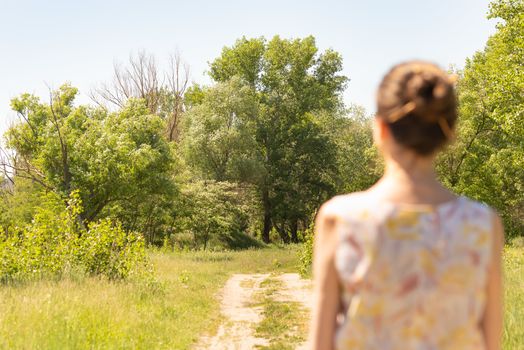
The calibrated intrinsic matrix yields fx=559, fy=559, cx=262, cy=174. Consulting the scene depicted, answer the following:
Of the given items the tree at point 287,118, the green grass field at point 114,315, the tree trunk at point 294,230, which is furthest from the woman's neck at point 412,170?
the tree trunk at point 294,230

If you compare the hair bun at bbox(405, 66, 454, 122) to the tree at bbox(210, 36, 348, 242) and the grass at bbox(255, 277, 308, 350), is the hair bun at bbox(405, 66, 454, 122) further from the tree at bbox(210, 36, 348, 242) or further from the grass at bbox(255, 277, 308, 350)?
the tree at bbox(210, 36, 348, 242)

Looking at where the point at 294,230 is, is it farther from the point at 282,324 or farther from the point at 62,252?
the point at 282,324

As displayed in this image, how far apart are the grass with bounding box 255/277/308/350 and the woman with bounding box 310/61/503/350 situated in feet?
25.6

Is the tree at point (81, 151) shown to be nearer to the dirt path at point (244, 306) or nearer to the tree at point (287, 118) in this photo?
the dirt path at point (244, 306)

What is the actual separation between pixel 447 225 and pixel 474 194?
114 feet

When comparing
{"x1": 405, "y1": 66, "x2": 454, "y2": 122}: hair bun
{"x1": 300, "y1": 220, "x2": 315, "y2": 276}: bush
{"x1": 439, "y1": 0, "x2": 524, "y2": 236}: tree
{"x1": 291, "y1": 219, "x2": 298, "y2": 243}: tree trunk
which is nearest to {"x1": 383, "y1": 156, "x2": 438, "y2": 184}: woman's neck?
{"x1": 405, "y1": 66, "x2": 454, "y2": 122}: hair bun

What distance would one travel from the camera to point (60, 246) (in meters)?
13.4

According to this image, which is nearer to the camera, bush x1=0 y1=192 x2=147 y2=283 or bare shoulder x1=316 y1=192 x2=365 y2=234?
bare shoulder x1=316 y1=192 x2=365 y2=234

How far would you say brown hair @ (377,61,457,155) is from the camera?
1949 millimetres

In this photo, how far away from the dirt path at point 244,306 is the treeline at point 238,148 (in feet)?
14.4

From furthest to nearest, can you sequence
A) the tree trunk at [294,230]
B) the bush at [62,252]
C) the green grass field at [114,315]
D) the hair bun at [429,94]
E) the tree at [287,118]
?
1. the tree trunk at [294,230]
2. the tree at [287,118]
3. the bush at [62,252]
4. the green grass field at [114,315]
5. the hair bun at [429,94]

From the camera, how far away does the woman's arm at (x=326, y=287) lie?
2.01 metres

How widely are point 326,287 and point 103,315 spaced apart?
8091 mm

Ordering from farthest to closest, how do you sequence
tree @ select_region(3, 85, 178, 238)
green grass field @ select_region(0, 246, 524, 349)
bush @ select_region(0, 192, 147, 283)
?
A: tree @ select_region(3, 85, 178, 238) → bush @ select_region(0, 192, 147, 283) → green grass field @ select_region(0, 246, 524, 349)
